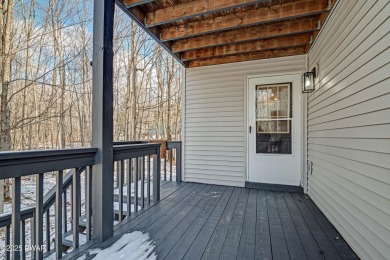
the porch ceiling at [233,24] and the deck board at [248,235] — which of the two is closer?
the deck board at [248,235]

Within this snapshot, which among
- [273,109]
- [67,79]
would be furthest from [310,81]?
[67,79]

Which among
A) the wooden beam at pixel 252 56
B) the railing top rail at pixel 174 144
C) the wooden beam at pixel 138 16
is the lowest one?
the railing top rail at pixel 174 144

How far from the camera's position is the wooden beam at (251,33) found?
9.44ft

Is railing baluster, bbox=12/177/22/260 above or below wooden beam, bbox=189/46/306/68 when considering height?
below

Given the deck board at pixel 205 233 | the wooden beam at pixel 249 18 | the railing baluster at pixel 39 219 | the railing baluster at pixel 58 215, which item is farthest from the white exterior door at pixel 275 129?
the railing baluster at pixel 39 219

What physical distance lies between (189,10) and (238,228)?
9.11 feet

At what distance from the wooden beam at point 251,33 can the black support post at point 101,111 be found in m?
1.81

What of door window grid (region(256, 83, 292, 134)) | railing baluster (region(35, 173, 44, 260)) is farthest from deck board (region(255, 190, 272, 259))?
railing baluster (region(35, 173, 44, 260))

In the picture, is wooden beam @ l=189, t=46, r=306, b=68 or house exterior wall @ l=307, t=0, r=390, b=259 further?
wooden beam @ l=189, t=46, r=306, b=68

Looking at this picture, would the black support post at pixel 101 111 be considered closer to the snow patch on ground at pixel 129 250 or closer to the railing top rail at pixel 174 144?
the snow patch on ground at pixel 129 250

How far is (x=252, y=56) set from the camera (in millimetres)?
3869

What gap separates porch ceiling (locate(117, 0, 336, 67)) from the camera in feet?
8.27

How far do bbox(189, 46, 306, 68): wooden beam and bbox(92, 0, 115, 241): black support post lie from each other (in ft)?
8.30

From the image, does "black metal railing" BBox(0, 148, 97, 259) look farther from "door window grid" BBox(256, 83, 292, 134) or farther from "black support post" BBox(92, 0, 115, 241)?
"door window grid" BBox(256, 83, 292, 134)
